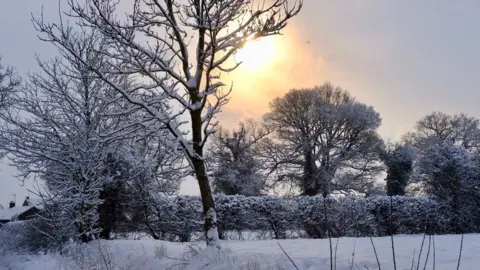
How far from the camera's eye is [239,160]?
33250mm

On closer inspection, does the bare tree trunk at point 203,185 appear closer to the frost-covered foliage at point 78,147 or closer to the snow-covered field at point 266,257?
the snow-covered field at point 266,257

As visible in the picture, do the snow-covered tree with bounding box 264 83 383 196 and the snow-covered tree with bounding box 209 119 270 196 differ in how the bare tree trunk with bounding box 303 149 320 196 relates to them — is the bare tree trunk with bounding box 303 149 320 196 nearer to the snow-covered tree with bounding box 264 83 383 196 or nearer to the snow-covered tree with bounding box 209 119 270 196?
the snow-covered tree with bounding box 264 83 383 196

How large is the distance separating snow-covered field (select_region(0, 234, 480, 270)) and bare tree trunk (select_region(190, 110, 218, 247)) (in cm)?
37

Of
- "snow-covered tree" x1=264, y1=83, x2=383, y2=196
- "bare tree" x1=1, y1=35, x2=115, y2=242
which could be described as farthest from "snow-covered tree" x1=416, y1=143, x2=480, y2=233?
"snow-covered tree" x1=264, y1=83, x2=383, y2=196

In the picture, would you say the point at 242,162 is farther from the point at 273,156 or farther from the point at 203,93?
the point at 203,93

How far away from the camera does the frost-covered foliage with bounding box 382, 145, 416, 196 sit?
1131 inches

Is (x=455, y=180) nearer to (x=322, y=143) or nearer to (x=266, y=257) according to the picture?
(x=266, y=257)

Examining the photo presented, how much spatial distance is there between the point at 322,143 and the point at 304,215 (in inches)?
787

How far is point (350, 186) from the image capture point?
33281 mm

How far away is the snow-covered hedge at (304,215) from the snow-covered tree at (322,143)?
1738cm

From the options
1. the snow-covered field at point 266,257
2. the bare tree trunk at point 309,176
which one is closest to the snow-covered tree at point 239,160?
the bare tree trunk at point 309,176

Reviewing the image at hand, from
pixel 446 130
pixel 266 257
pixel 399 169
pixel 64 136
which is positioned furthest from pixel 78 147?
pixel 446 130

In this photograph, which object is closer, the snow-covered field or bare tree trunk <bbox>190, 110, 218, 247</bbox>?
the snow-covered field

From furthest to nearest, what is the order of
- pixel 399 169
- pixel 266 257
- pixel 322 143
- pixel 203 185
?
pixel 322 143, pixel 399 169, pixel 203 185, pixel 266 257
